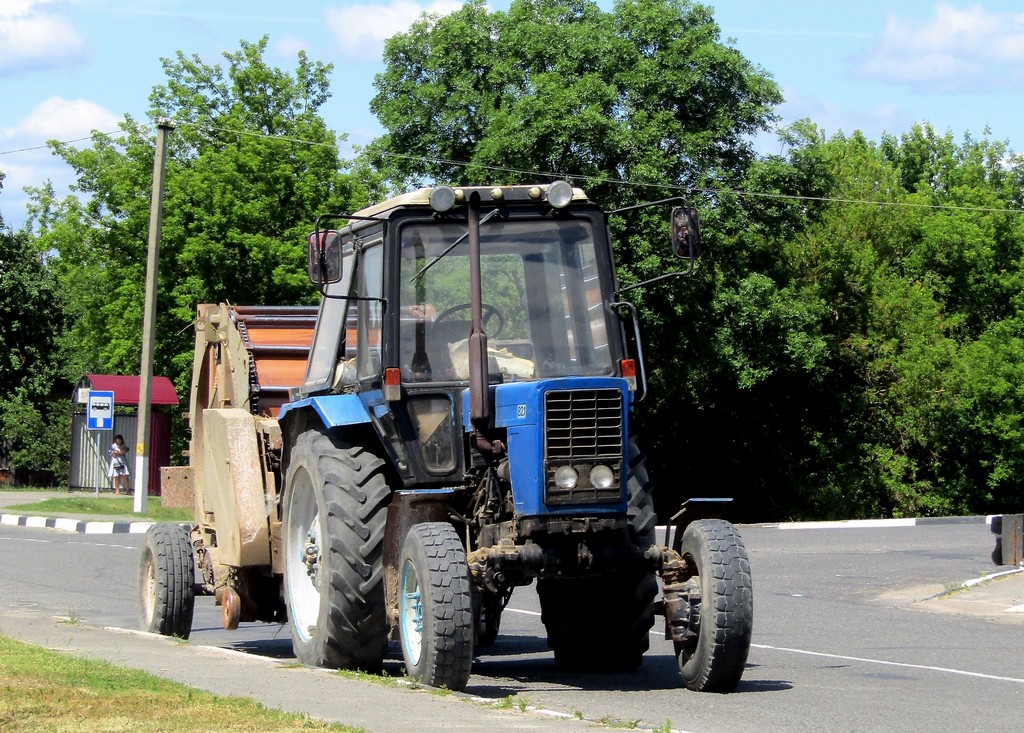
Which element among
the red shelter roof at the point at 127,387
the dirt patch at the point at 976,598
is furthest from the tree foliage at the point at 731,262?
the dirt patch at the point at 976,598

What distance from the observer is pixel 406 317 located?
945cm

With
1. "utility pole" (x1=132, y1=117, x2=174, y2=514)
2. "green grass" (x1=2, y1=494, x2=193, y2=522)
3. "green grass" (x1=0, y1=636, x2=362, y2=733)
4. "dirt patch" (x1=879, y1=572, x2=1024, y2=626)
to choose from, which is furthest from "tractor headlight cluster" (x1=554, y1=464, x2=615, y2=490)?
"utility pole" (x1=132, y1=117, x2=174, y2=514)

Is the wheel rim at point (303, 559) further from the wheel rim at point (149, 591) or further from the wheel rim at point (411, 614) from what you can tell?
the wheel rim at point (149, 591)

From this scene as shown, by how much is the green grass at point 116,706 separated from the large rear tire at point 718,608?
257 cm

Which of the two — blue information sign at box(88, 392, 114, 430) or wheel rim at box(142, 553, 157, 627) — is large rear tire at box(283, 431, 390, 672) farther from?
blue information sign at box(88, 392, 114, 430)

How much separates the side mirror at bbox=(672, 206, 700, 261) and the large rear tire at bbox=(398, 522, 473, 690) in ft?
7.04

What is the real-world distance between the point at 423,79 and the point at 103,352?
13793 mm

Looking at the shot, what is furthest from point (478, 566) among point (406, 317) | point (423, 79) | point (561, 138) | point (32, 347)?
point (32, 347)

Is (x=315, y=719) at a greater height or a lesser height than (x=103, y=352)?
lesser

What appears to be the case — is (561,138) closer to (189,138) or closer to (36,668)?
(189,138)

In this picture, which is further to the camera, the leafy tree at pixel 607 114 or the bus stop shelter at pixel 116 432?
the bus stop shelter at pixel 116 432

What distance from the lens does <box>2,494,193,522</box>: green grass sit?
103 feet

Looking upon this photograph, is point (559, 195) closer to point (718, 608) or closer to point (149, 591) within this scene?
point (718, 608)

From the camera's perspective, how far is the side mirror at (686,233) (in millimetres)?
9125
